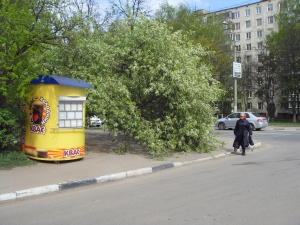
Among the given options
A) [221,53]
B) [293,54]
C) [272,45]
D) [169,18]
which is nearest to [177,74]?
[169,18]

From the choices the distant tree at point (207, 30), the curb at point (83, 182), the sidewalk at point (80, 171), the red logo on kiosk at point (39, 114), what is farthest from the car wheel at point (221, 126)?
the red logo on kiosk at point (39, 114)

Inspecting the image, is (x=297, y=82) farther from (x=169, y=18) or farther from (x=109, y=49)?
(x=109, y=49)

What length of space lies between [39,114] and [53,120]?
1.51 feet

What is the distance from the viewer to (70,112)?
951cm

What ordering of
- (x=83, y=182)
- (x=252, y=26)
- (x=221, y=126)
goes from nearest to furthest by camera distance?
(x=83, y=182)
(x=221, y=126)
(x=252, y=26)

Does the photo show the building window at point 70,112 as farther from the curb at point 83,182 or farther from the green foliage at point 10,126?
the curb at point 83,182

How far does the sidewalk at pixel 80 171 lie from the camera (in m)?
6.90

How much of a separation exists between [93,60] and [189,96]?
3.85 meters

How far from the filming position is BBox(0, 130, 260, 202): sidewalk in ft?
22.6

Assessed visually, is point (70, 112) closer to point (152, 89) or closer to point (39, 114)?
point (39, 114)

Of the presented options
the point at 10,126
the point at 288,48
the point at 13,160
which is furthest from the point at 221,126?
the point at 288,48

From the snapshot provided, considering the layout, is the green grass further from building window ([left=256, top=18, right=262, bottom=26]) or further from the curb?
building window ([left=256, top=18, right=262, bottom=26])

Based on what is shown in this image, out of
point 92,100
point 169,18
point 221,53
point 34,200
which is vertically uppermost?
point 169,18

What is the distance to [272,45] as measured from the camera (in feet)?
154
